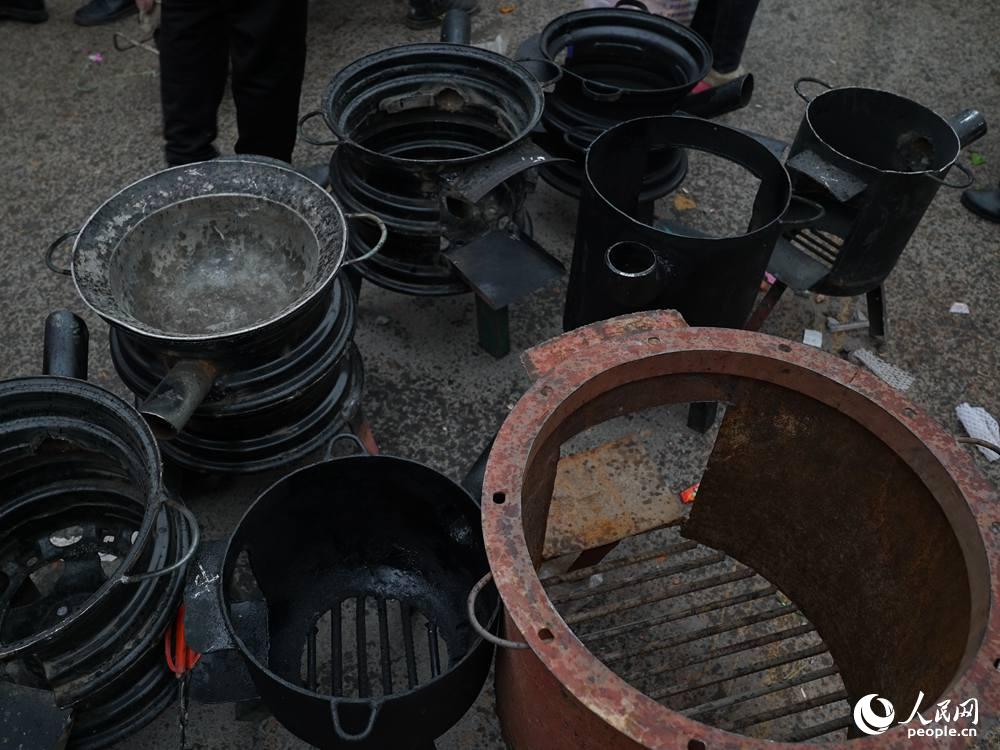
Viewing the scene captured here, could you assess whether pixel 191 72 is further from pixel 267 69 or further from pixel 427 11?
pixel 427 11

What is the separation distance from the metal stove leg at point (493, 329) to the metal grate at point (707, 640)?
3.03ft

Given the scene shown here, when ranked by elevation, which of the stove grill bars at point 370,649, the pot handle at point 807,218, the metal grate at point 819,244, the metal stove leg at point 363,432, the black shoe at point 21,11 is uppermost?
the pot handle at point 807,218

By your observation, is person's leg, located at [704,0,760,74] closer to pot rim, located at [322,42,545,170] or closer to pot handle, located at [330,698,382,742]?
pot rim, located at [322,42,545,170]

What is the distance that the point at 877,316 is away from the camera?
3.07m

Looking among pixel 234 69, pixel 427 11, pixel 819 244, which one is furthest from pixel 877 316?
pixel 427 11

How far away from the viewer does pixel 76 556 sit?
2182 millimetres

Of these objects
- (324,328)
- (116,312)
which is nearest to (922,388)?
(324,328)

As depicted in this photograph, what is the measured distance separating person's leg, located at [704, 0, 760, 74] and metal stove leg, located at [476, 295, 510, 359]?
7.49ft

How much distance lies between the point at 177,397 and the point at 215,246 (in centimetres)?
67

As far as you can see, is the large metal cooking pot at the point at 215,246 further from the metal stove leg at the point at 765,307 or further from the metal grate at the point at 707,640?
the metal stove leg at the point at 765,307

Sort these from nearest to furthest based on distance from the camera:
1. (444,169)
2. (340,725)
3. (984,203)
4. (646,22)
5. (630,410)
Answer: (340,725) → (630,410) → (444,169) → (646,22) → (984,203)

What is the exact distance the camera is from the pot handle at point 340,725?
150cm

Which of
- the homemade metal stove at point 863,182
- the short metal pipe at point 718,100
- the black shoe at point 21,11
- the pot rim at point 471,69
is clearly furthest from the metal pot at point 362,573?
the black shoe at point 21,11

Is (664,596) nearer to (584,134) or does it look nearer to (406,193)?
(406,193)
